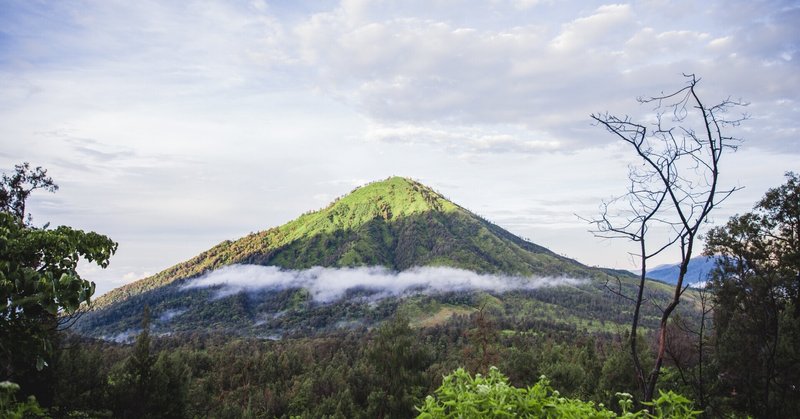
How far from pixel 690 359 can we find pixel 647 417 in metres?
35.4

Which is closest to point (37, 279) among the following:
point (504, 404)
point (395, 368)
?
point (504, 404)

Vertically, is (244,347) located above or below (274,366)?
below

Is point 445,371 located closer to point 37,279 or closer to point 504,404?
point 37,279

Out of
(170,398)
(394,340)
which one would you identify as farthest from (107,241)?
(394,340)

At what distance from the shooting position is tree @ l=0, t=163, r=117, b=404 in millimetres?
5801

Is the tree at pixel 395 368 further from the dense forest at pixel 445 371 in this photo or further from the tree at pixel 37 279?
the tree at pixel 37 279

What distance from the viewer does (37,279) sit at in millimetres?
5914

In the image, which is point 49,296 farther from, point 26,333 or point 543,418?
point 543,418

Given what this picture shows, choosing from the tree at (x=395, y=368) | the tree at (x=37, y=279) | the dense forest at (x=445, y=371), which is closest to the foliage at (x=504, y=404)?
the dense forest at (x=445, y=371)

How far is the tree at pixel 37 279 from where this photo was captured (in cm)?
580

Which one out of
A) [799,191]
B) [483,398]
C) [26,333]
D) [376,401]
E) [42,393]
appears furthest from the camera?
[376,401]

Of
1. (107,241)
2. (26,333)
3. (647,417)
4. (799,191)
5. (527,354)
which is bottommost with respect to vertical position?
(527,354)

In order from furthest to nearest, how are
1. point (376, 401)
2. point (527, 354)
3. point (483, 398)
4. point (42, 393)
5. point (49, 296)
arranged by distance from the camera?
point (527, 354)
point (376, 401)
point (42, 393)
point (49, 296)
point (483, 398)

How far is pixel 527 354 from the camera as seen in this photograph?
47.0 meters
